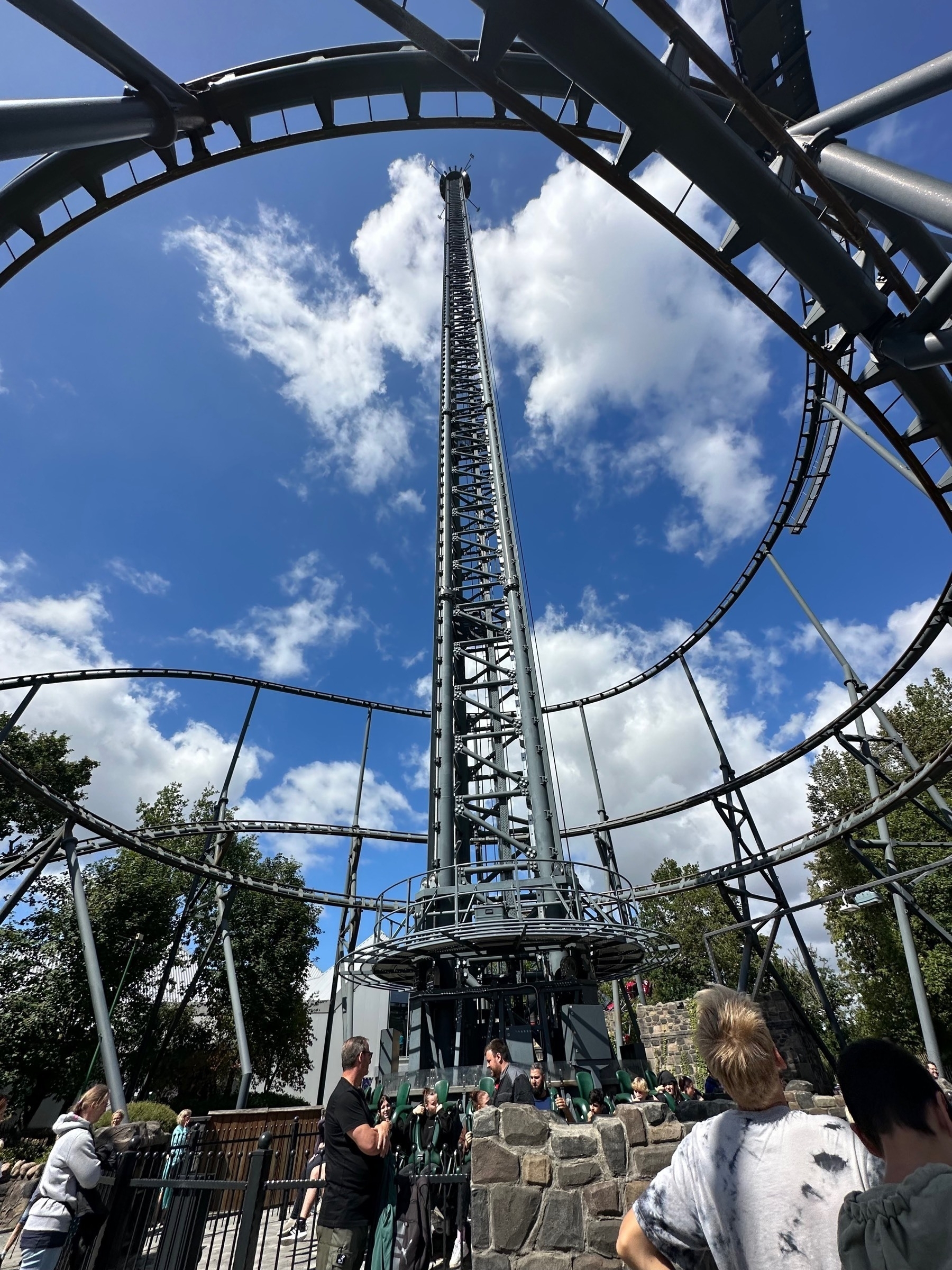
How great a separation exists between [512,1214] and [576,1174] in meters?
0.43

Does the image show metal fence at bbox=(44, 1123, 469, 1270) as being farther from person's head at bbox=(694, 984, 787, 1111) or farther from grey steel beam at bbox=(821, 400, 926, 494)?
grey steel beam at bbox=(821, 400, 926, 494)

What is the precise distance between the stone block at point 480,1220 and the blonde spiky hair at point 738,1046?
281cm

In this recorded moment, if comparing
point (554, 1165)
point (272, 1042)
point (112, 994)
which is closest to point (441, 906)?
point (554, 1165)

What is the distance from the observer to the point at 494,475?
666 inches

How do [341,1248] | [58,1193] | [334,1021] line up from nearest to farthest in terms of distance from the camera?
[341,1248], [58,1193], [334,1021]

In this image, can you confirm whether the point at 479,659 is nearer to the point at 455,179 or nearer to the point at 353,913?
the point at 353,913

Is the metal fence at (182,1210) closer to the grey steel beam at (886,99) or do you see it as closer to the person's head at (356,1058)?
the person's head at (356,1058)

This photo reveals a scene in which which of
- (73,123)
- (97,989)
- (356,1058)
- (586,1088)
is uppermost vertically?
(73,123)

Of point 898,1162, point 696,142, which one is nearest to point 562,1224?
point 898,1162

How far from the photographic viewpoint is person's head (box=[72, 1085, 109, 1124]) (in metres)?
4.45

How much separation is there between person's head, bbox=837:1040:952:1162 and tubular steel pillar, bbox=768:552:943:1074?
1342 cm

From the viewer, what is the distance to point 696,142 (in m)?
5.07

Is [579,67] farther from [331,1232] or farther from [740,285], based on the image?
[331,1232]

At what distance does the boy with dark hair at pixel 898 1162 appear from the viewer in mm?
1083
